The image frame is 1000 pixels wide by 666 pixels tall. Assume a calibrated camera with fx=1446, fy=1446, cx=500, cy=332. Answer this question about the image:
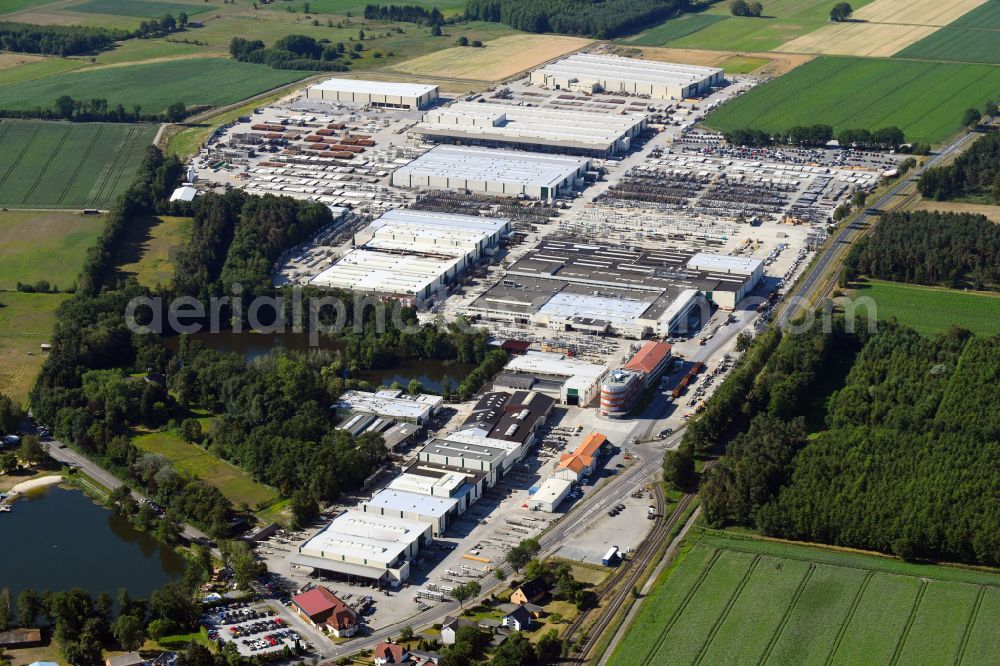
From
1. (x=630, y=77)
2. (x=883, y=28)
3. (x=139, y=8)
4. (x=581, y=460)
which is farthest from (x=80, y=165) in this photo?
(x=883, y=28)

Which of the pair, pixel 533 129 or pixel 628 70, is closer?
pixel 533 129

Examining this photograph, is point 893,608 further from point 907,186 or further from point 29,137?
point 29,137

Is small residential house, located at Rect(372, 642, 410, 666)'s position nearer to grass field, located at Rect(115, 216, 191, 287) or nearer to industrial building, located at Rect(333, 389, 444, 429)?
industrial building, located at Rect(333, 389, 444, 429)

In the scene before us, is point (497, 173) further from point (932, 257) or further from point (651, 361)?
point (651, 361)

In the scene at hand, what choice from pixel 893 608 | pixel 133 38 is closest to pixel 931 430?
pixel 893 608

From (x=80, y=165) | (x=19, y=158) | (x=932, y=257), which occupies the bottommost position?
(x=932, y=257)

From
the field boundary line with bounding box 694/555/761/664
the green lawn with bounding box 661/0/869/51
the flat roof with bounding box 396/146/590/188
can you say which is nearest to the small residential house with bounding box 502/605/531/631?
the field boundary line with bounding box 694/555/761/664

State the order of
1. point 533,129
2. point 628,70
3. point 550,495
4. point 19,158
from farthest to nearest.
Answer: point 628,70 → point 533,129 → point 19,158 → point 550,495
